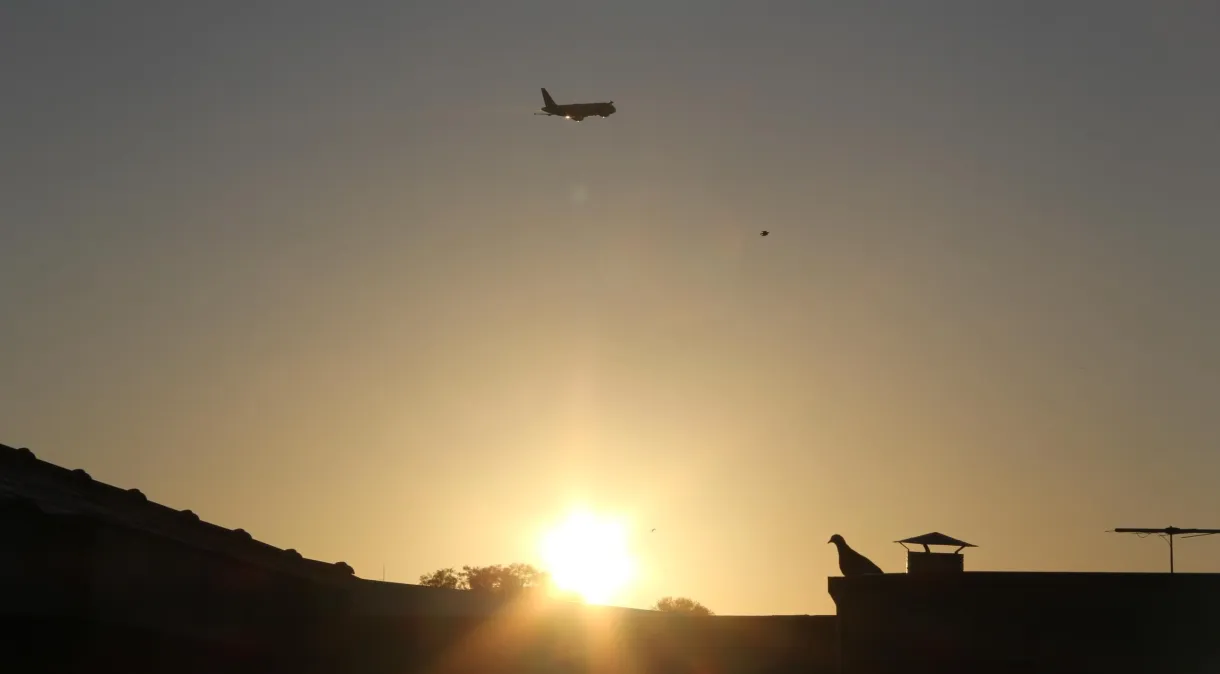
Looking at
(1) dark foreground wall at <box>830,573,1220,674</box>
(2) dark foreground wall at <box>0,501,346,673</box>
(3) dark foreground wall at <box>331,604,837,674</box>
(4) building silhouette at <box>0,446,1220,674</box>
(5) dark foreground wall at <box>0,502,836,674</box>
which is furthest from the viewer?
(3) dark foreground wall at <box>331,604,837,674</box>

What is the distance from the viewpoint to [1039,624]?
18562 millimetres

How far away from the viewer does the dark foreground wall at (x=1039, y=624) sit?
1808cm

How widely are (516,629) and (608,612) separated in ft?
7.84

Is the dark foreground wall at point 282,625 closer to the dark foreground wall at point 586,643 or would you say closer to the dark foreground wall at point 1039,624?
the dark foreground wall at point 586,643

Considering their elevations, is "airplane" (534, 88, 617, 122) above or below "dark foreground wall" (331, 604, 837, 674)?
above

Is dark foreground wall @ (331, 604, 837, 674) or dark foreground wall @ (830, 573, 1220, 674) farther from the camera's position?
dark foreground wall @ (331, 604, 837, 674)

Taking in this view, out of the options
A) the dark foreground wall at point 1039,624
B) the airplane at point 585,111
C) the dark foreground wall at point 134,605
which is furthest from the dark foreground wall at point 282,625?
the airplane at point 585,111

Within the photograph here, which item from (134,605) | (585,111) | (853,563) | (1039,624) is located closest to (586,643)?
(853,563)

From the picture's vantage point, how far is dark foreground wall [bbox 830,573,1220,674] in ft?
59.3

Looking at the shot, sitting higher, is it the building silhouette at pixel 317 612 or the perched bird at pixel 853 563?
the perched bird at pixel 853 563

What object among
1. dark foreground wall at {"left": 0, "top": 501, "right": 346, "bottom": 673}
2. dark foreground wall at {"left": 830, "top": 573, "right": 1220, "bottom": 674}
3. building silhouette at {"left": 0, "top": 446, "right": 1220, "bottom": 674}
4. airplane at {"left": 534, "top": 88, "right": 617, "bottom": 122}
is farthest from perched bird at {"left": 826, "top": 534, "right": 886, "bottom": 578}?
airplane at {"left": 534, "top": 88, "right": 617, "bottom": 122}

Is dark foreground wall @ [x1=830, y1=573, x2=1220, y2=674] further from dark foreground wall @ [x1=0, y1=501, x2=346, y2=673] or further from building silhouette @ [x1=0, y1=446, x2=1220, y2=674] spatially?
dark foreground wall @ [x1=0, y1=501, x2=346, y2=673]

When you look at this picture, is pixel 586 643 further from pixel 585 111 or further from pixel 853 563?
pixel 585 111

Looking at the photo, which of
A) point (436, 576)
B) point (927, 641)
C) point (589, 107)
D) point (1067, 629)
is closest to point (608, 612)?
point (927, 641)
